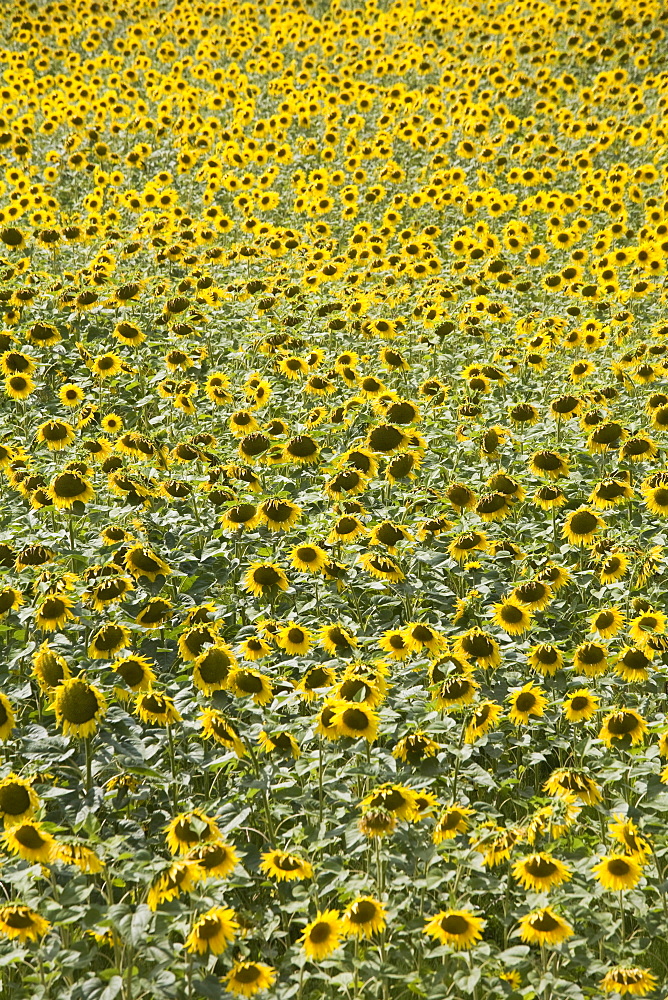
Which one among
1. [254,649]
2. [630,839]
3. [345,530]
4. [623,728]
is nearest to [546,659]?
[623,728]

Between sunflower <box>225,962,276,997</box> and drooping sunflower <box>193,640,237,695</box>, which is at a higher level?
drooping sunflower <box>193,640,237,695</box>

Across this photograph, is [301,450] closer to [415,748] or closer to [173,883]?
[415,748]

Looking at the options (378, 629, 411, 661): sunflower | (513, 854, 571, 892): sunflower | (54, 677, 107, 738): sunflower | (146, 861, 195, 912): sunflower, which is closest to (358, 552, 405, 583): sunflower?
(378, 629, 411, 661): sunflower

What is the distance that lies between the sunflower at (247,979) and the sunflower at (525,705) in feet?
5.35

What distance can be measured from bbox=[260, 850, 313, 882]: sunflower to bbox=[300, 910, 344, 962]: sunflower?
171 millimetres

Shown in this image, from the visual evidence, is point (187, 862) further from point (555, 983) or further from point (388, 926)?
point (555, 983)

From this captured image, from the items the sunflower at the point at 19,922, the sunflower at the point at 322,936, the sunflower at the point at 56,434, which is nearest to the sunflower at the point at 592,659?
the sunflower at the point at 322,936

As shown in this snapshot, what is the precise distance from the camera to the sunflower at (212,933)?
3184 millimetres

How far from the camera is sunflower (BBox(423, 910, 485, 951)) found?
3365 millimetres

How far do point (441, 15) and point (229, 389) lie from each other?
13993 millimetres

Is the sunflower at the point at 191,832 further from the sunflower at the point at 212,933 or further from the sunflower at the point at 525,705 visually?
the sunflower at the point at 525,705

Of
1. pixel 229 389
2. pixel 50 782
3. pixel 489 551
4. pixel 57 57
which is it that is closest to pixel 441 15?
pixel 57 57

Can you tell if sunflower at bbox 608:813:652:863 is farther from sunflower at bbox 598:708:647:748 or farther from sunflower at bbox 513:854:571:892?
sunflower at bbox 598:708:647:748

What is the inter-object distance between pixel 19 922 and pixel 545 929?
1.77 metres
